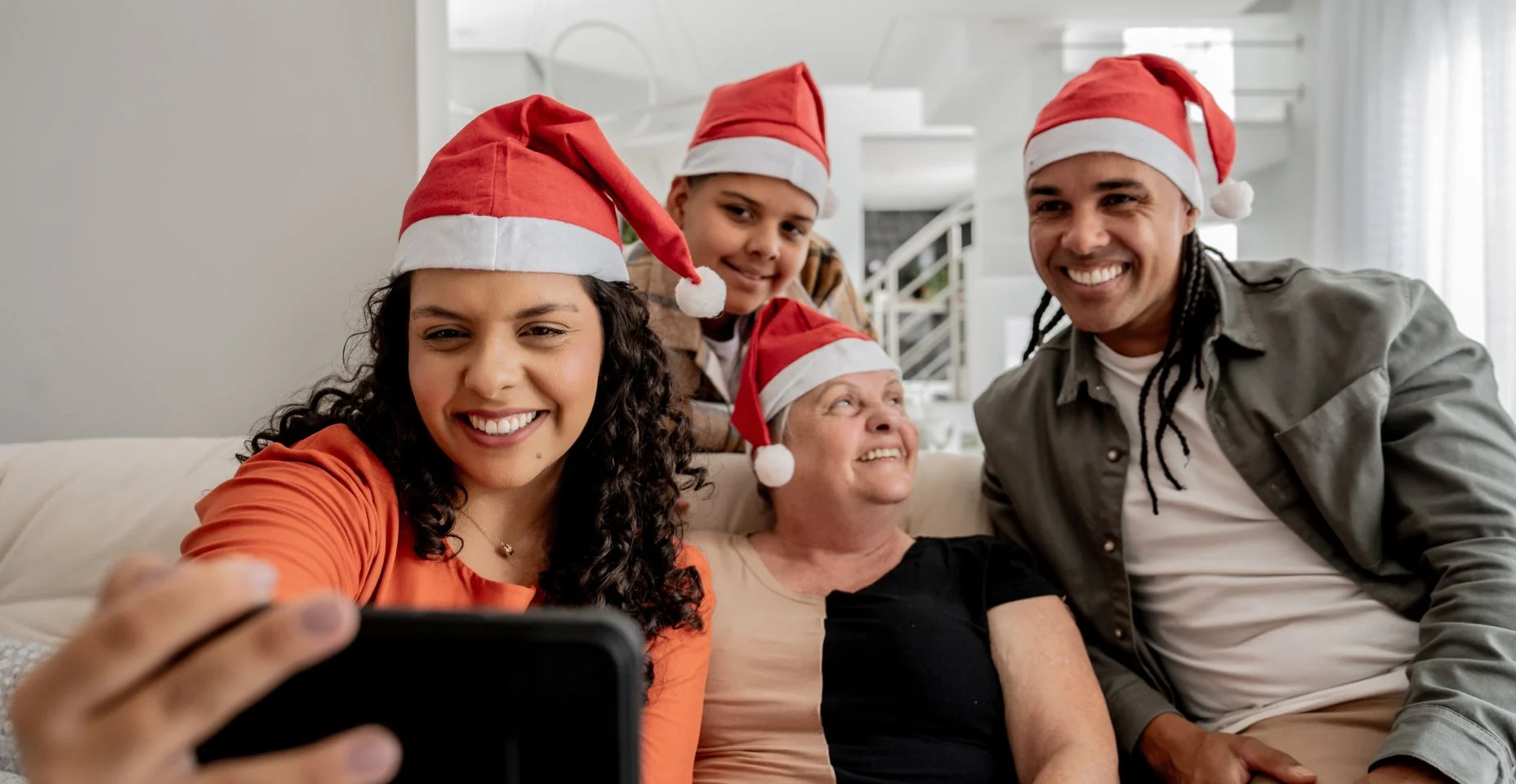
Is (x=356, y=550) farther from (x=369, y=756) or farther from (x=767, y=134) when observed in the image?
(x=767, y=134)

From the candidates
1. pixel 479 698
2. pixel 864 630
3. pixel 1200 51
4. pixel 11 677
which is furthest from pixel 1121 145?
pixel 1200 51

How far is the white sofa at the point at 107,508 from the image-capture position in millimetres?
1671

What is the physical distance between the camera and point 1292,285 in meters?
1.71

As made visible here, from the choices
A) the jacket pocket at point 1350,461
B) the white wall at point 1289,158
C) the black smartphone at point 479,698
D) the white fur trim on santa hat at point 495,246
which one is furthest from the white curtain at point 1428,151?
the black smartphone at point 479,698

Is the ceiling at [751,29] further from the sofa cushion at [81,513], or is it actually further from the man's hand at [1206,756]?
the man's hand at [1206,756]

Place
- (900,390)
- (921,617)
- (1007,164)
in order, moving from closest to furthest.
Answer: (921,617) < (900,390) < (1007,164)

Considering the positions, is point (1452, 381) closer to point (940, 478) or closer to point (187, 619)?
point (940, 478)

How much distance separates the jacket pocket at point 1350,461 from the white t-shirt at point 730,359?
1.01m

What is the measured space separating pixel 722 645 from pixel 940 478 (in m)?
0.62

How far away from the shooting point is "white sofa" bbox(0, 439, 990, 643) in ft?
5.48

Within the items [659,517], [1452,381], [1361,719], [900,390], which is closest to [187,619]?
[659,517]

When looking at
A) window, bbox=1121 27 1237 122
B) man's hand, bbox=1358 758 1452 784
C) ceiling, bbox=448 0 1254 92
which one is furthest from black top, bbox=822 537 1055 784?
ceiling, bbox=448 0 1254 92

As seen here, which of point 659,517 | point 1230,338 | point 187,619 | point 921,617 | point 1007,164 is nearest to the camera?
point 187,619

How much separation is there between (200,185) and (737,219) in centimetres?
107
